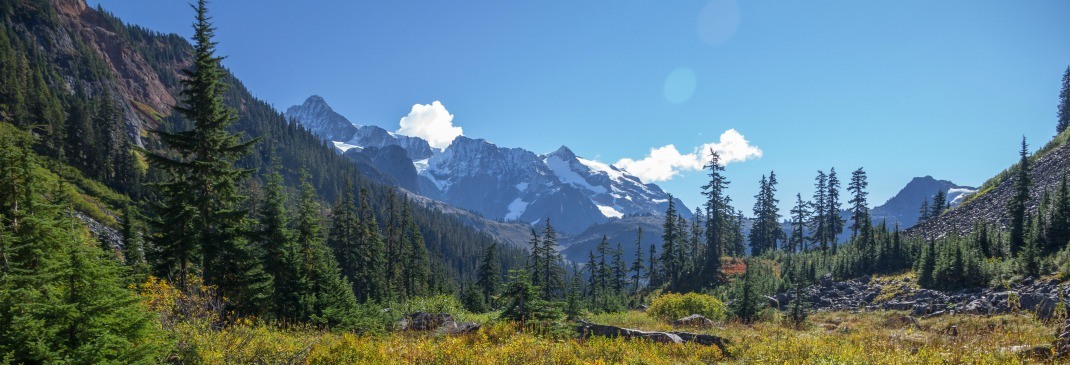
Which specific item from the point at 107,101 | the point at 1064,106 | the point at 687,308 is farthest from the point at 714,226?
the point at 107,101

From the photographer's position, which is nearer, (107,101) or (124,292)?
(124,292)

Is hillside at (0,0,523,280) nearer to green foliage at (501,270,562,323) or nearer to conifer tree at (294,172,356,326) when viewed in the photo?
conifer tree at (294,172,356,326)

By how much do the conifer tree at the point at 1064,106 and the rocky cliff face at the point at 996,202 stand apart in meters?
43.3

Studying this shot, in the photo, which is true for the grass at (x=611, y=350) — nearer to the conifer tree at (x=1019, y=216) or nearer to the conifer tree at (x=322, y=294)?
the conifer tree at (x=322, y=294)

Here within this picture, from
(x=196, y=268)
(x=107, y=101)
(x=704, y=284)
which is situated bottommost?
(x=704, y=284)

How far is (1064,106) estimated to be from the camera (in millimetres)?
79625

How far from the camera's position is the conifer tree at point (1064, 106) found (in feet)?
255

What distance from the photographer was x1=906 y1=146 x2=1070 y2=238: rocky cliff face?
1692 inches

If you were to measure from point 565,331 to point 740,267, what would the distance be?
134ft

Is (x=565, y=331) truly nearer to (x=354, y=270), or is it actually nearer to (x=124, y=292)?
(x=124, y=292)

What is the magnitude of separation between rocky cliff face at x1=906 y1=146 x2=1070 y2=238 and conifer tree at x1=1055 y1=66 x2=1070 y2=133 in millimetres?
43347

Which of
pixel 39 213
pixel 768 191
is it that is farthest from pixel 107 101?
pixel 768 191

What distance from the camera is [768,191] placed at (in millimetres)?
67062

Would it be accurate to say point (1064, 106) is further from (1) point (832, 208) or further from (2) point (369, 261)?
(2) point (369, 261)
